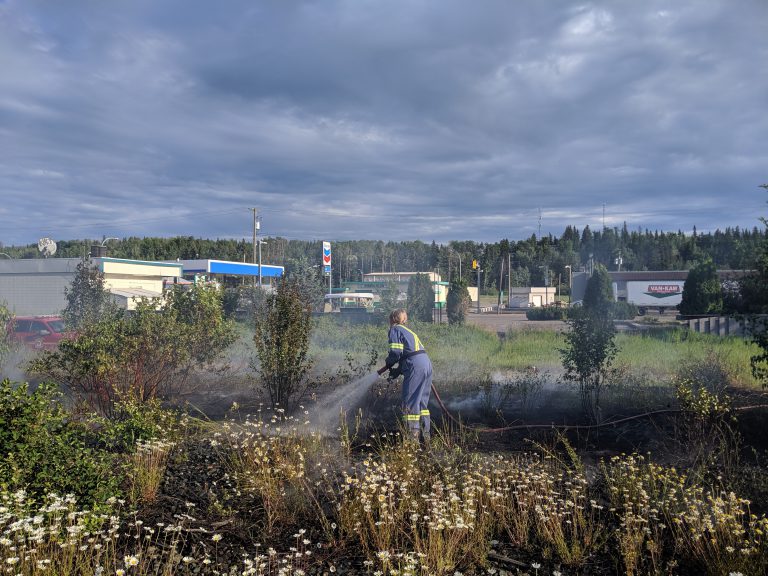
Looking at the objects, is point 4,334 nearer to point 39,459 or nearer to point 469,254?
point 39,459

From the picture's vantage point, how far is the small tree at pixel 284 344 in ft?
25.4

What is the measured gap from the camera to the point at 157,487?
443cm

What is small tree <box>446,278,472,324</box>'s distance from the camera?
2770 centimetres

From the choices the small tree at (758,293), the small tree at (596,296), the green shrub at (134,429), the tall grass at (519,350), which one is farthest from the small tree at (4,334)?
the small tree at (758,293)

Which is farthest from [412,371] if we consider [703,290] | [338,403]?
[703,290]

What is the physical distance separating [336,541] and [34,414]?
2.20m

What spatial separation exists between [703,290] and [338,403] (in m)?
27.0

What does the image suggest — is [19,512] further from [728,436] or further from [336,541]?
[728,436]

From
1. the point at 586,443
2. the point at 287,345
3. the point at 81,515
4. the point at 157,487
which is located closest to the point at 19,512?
the point at 81,515

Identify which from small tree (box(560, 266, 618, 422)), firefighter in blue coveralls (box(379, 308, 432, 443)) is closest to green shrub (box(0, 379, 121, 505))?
firefighter in blue coveralls (box(379, 308, 432, 443))

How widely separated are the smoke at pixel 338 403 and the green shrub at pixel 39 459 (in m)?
2.82

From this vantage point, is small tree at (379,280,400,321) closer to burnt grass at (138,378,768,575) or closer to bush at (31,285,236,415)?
bush at (31,285,236,415)

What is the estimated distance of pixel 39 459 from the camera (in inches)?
150

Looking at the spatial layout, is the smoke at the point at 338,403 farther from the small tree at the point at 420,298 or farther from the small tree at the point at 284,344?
the small tree at the point at 420,298
